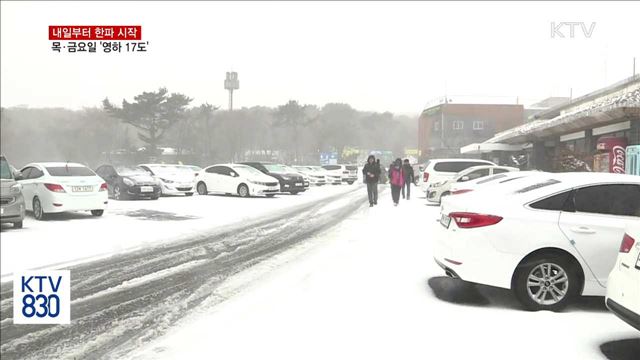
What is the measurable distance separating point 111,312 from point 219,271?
79.3 inches

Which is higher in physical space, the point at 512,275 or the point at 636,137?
the point at 636,137

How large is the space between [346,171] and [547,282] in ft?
109

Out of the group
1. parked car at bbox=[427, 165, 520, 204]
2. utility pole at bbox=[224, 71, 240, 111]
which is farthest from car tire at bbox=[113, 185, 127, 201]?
utility pole at bbox=[224, 71, 240, 111]

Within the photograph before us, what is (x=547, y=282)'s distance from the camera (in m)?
4.93

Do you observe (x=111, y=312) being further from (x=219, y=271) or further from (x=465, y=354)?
(x=465, y=354)

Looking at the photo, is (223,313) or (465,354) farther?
(223,313)

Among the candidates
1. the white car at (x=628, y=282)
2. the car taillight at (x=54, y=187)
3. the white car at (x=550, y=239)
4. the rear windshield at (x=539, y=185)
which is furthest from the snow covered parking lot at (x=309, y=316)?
the rear windshield at (x=539, y=185)

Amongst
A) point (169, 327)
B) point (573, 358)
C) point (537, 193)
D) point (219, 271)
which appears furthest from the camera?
point (219, 271)

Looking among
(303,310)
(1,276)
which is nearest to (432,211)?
(303,310)

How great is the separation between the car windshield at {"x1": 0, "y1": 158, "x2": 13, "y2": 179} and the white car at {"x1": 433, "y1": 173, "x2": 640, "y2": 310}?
5.32 metres

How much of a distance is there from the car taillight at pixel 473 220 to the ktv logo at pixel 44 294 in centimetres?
365

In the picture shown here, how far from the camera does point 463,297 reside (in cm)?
547

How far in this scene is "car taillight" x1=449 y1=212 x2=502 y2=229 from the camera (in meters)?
4.94

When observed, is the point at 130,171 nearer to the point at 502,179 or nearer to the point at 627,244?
the point at 502,179
